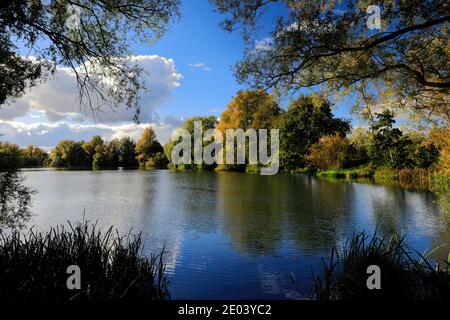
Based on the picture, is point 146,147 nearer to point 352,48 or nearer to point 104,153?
point 104,153

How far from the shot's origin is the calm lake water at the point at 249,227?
6973mm

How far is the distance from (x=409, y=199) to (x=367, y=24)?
49.9 ft

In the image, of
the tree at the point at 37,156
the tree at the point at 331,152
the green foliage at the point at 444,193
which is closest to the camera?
the green foliage at the point at 444,193

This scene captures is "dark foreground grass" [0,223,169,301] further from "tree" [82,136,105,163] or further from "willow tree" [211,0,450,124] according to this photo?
"tree" [82,136,105,163]

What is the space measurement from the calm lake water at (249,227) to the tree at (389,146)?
13.6 m

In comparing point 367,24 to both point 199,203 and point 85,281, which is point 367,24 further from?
point 199,203

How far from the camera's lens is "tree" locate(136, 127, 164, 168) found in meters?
77.1

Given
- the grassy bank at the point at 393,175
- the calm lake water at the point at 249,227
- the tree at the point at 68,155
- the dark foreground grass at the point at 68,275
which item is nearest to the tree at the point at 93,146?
the tree at the point at 68,155

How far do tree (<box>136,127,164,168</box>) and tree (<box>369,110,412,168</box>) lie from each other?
51690 millimetres

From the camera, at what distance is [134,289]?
476 centimetres

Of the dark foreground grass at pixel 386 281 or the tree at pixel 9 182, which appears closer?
the dark foreground grass at pixel 386 281

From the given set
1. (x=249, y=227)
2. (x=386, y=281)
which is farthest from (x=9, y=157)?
(x=386, y=281)

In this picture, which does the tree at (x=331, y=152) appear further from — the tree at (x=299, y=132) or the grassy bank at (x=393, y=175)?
the tree at (x=299, y=132)
